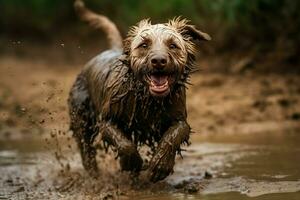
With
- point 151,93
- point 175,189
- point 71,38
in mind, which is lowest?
point 175,189

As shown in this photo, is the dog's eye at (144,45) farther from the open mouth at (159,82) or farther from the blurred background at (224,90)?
the blurred background at (224,90)

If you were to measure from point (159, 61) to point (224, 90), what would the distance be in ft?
20.4

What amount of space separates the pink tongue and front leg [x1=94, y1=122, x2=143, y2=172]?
2.16 feet

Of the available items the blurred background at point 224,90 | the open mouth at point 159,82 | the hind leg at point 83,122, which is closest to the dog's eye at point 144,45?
the open mouth at point 159,82

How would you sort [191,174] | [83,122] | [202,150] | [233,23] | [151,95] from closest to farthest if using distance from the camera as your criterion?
[151,95], [191,174], [83,122], [202,150], [233,23]

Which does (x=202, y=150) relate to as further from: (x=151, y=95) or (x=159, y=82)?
(x=159, y=82)

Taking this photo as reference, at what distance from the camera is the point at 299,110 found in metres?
10.6

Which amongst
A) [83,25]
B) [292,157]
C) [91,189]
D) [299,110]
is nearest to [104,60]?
[91,189]

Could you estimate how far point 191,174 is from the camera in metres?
7.77

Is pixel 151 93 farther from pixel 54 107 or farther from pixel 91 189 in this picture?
pixel 54 107

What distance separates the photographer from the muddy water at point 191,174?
21.6 feet

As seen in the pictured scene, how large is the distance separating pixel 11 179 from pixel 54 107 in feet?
14.6

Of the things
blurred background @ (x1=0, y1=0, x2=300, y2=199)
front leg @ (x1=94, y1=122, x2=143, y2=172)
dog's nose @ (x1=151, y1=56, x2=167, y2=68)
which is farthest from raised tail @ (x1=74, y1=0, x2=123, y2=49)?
dog's nose @ (x1=151, y1=56, x2=167, y2=68)

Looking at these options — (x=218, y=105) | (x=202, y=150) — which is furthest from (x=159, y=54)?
(x=218, y=105)
